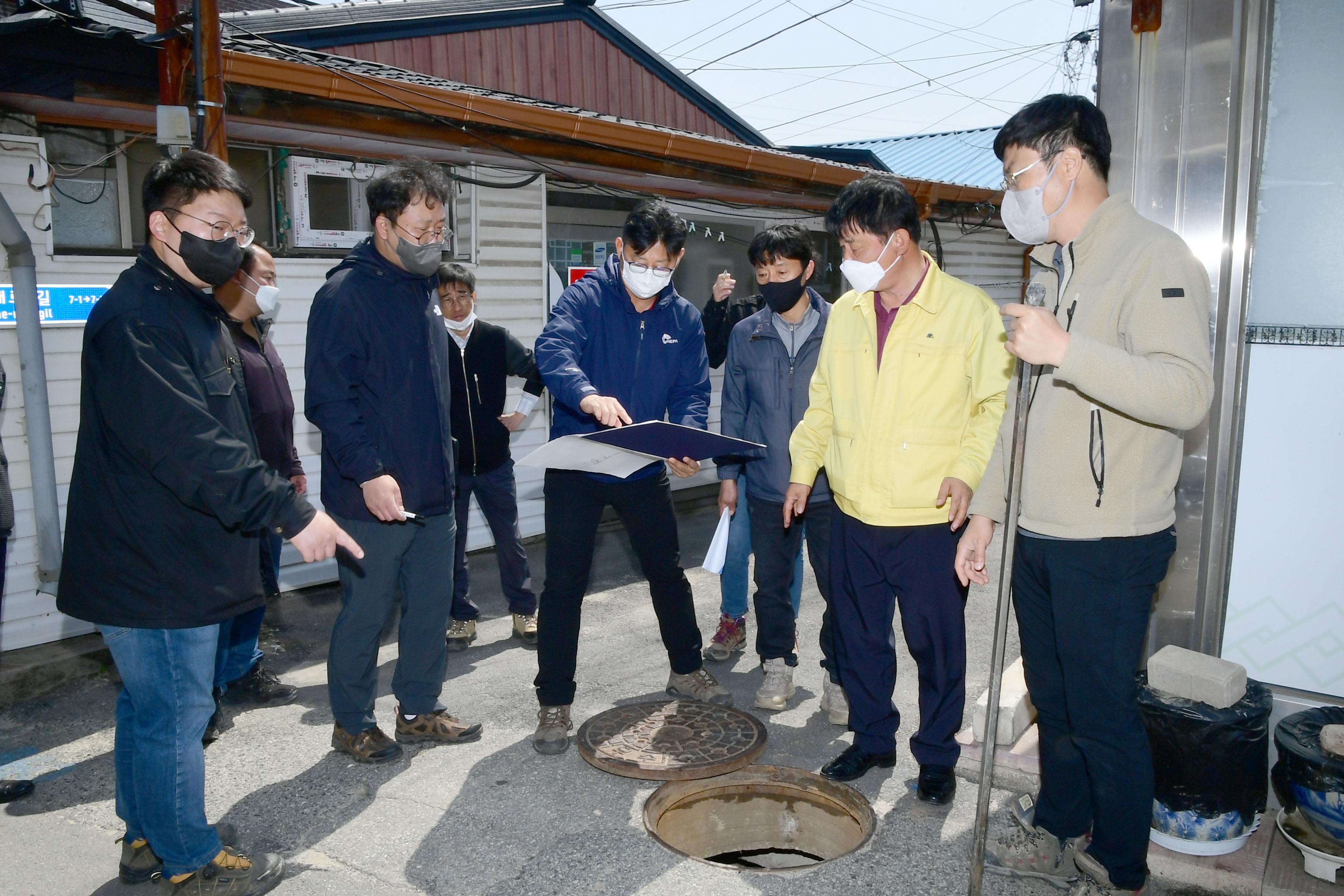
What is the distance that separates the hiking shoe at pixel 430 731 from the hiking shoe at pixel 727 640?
149 centimetres

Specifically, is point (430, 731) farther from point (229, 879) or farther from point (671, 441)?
point (671, 441)

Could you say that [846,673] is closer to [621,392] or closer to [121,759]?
[621,392]

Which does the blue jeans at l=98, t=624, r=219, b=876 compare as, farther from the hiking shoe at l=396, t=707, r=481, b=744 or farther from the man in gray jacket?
the man in gray jacket

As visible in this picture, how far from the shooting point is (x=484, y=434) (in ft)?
17.9

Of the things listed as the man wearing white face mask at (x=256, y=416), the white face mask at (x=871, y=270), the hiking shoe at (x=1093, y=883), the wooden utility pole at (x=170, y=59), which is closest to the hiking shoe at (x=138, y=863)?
the man wearing white face mask at (x=256, y=416)

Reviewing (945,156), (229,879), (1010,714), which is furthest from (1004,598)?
(945,156)

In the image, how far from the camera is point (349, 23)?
10461mm

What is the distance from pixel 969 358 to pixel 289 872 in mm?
2809

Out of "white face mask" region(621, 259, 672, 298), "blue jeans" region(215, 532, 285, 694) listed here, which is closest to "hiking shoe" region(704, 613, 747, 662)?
"white face mask" region(621, 259, 672, 298)

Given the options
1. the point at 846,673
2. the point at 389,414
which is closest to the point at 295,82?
the point at 389,414

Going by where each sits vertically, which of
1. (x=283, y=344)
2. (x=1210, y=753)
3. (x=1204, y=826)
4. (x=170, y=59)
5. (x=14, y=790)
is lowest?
(x=14, y=790)

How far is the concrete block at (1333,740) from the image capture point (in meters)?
2.92

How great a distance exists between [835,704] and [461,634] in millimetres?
2169

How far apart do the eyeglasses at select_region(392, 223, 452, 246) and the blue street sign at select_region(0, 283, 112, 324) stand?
2510 millimetres
